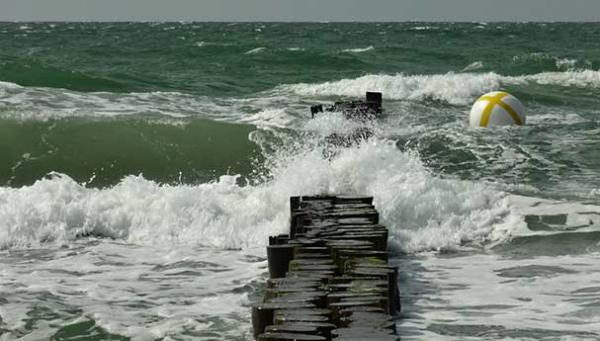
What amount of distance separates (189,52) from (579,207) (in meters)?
25.9

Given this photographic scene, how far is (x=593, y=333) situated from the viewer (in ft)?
23.1

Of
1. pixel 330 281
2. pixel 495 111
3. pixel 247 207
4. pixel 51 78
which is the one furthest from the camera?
pixel 51 78

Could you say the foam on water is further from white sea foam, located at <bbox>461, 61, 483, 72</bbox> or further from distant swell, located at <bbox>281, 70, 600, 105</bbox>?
white sea foam, located at <bbox>461, 61, 483, 72</bbox>

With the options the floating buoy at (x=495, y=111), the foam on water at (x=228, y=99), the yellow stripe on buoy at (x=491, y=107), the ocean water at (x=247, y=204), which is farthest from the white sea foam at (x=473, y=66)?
the yellow stripe on buoy at (x=491, y=107)

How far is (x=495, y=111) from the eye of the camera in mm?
16234

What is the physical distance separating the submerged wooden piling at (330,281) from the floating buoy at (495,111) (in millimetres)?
7410

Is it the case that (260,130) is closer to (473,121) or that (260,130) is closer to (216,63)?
(473,121)

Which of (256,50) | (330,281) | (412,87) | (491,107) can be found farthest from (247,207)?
(256,50)

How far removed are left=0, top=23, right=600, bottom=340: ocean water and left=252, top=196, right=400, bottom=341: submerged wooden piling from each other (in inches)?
17.9

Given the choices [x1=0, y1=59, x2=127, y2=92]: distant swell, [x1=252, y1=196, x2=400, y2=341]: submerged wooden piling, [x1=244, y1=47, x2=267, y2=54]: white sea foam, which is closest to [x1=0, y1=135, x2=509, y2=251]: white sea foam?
[x1=252, y1=196, x2=400, y2=341]: submerged wooden piling

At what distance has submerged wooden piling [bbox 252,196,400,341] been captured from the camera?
19.4ft

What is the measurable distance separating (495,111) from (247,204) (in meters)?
6.14

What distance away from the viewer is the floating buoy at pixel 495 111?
53.3 ft

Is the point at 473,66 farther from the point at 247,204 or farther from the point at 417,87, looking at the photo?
the point at 247,204
